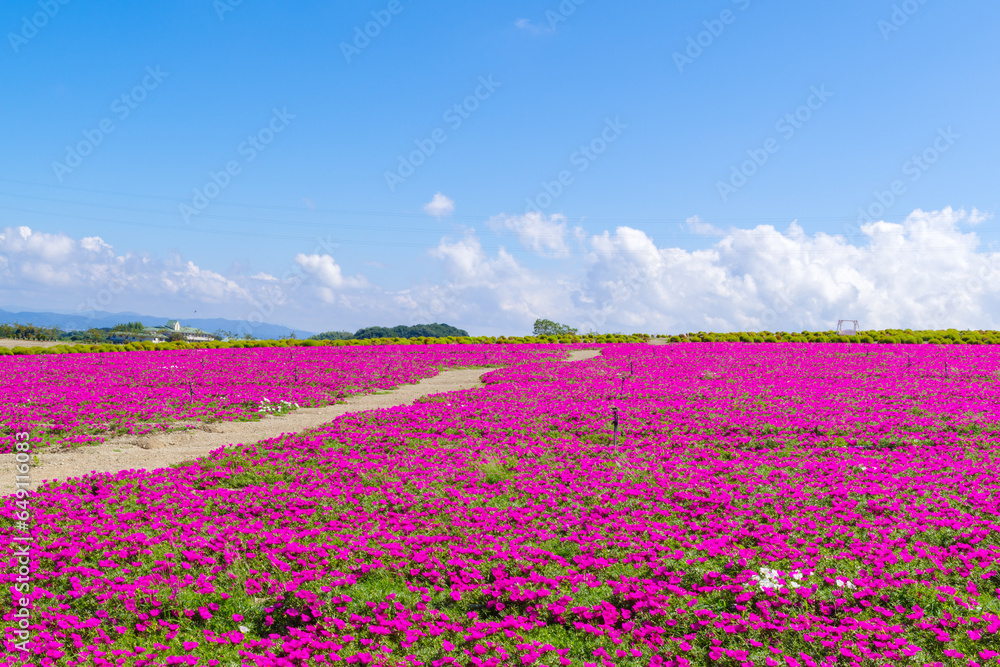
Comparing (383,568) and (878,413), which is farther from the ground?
(878,413)

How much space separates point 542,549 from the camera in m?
7.54

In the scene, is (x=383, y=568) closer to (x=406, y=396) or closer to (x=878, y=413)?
(x=878, y=413)

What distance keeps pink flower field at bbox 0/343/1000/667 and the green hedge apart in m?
54.2

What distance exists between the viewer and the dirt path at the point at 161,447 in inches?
495

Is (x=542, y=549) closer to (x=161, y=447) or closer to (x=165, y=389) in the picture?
(x=161, y=447)

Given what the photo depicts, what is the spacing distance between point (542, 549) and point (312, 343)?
6560 centimetres

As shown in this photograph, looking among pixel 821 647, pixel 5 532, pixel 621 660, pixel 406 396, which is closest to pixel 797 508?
pixel 821 647

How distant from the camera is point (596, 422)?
1647 centimetres

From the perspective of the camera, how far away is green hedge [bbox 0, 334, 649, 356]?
57750mm

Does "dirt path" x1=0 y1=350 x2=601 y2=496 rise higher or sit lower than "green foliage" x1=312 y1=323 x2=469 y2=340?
lower

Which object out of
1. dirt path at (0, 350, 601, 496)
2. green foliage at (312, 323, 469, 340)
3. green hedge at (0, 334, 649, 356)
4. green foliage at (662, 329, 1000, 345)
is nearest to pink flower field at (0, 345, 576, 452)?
dirt path at (0, 350, 601, 496)

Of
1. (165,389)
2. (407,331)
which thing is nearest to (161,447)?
(165,389)

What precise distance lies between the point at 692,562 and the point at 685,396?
49.0ft

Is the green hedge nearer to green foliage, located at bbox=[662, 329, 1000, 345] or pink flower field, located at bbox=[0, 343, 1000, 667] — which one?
green foliage, located at bbox=[662, 329, 1000, 345]
